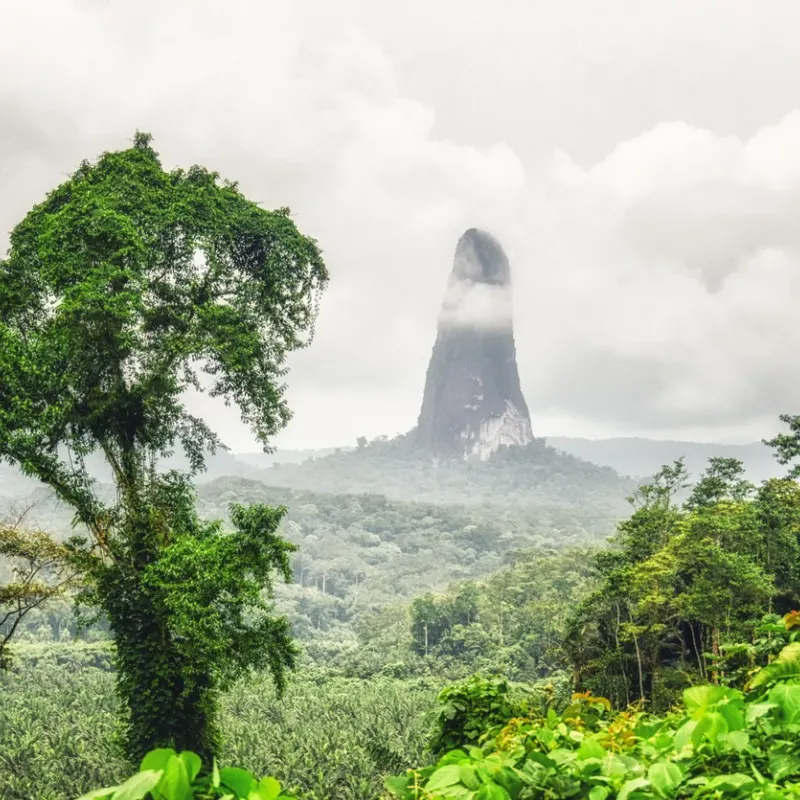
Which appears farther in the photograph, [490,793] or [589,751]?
[589,751]

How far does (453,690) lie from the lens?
112 inches

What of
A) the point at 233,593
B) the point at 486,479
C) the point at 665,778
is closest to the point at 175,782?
the point at 665,778

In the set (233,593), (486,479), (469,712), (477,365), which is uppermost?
(477,365)

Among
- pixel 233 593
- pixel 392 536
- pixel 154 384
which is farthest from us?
pixel 392 536

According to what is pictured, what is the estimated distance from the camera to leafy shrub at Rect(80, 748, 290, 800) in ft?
2.79

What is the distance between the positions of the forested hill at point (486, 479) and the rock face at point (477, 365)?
15.1ft

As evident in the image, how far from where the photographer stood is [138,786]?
848mm

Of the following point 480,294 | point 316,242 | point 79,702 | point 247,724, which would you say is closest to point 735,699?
point 316,242

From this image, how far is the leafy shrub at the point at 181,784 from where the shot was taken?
0.85 metres

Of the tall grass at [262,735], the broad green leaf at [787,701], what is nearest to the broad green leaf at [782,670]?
the broad green leaf at [787,701]

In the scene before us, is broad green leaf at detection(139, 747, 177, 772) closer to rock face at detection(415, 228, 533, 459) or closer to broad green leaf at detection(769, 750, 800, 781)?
broad green leaf at detection(769, 750, 800, 781)

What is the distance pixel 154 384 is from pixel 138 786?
9112 mm

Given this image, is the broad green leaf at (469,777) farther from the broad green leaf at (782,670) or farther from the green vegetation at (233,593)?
the broad green leaf at (782,670)

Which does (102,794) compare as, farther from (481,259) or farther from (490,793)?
(481,259)
